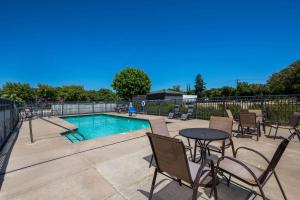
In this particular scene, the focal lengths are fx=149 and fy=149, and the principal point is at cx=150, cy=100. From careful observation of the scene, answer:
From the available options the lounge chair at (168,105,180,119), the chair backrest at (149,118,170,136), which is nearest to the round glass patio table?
the chair backrest at (149,118,170,136)

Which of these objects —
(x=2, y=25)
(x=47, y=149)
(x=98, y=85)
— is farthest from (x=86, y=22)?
(x=98, y=85)

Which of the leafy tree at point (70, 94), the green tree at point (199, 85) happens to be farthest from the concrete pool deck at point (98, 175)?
the green tree at point (199, 85)

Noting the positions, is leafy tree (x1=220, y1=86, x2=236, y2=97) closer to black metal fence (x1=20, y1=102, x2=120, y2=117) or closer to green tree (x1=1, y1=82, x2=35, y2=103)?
black metal fence (x1=20, y1=102, x2=120, y2=117)

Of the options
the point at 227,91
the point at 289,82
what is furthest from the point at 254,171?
the point at 227,91

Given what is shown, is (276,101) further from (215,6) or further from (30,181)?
(30,181)

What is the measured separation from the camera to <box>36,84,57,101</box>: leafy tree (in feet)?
122

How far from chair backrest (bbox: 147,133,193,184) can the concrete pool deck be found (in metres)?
0.62

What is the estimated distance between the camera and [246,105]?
7.53m

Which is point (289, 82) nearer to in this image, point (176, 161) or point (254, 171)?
point (254, 171)

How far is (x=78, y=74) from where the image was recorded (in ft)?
141

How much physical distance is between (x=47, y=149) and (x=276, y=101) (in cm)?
868

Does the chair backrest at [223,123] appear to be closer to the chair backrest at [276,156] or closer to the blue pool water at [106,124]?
the chair backrest at [276,156]

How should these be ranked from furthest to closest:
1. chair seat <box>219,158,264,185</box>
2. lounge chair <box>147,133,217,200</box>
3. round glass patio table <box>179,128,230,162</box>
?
round glass patio table <box>179,128,230,162</box> < chair seat <box>219,158,264,185</box> < lounge chair <box>147,133,217,200</box>

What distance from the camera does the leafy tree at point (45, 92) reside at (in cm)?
3728
